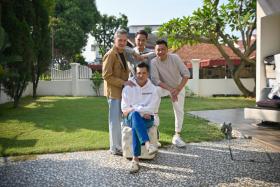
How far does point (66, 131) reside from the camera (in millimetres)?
6723

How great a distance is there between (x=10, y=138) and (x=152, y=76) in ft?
9.66

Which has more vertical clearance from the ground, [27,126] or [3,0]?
[3,0]

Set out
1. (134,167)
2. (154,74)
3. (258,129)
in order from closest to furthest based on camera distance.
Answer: (134,167) < (154,74) < (258,129)

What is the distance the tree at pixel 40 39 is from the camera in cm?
1334

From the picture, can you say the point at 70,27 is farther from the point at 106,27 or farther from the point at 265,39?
the point at 265,39

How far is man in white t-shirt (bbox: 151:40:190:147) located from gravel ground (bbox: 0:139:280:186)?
77cm

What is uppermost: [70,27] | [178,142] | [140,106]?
[70,27]

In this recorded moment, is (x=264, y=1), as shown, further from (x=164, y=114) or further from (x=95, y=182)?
(x=95, y=182)

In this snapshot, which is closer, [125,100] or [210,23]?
[125,100]

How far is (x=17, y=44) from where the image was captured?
10578 millimetres

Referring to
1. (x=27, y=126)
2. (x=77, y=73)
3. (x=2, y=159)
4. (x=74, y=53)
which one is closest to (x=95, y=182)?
(x=2, y=159)

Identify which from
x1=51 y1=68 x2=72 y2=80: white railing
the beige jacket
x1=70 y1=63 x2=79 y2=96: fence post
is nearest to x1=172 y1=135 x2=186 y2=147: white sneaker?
the beige jacket

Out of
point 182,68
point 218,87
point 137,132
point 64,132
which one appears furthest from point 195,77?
point 137,132

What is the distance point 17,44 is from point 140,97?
7.25m
